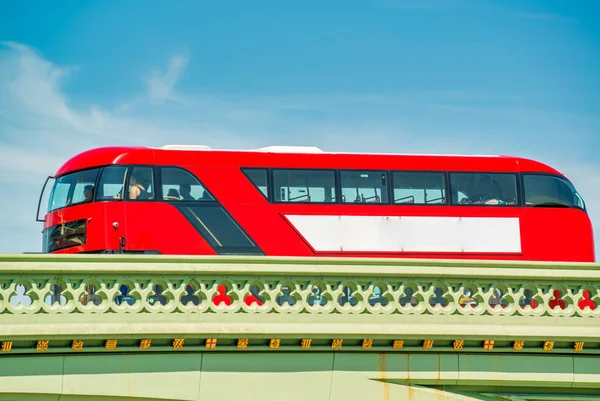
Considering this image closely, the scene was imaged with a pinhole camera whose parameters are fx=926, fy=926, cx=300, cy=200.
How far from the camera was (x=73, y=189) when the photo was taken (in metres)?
22.8

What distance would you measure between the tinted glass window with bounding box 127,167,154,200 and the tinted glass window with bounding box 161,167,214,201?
12.0 inches

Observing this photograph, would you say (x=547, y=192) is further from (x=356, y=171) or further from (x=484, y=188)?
(x=356, y=171)

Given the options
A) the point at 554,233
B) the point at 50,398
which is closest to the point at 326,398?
the point at 50,398

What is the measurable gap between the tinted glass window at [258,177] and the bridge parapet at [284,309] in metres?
8.61

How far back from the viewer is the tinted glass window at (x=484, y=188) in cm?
2341

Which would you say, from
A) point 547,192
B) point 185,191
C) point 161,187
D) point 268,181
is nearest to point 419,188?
point 547,192

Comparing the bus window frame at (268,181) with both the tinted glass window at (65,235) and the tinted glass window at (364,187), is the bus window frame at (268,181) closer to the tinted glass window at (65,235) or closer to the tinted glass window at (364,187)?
the tinted glass window at (364,187)

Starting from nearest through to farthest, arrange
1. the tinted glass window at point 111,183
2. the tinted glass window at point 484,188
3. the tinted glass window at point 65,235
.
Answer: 1. the tinted glass window at point 111,183
2. the tinted glass window at point 65,235
3. the tinted glass window at point 484,188

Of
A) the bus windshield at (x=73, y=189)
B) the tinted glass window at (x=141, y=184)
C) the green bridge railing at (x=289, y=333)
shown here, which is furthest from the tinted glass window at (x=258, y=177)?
the green bridge railing at (x=289, y=333)

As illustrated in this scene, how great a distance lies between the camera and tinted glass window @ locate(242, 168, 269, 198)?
74.2 ft

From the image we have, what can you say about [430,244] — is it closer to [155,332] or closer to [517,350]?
[517,350]

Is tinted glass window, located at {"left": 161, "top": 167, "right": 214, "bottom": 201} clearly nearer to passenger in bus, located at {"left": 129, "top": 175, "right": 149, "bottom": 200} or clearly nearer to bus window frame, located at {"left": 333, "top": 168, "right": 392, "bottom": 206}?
passenger in bus, located at {"left": 129, "top": 175, "right": 149, "bottom": 200}

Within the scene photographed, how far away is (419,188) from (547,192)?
3.52 metres

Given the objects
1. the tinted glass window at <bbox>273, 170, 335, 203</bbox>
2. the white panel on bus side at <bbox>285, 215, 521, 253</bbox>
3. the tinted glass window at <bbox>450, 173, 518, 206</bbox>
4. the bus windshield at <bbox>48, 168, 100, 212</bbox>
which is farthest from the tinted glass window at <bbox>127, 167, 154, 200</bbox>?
the tinted glass window at <bbox>450, 173, 518, 206</bbox>
